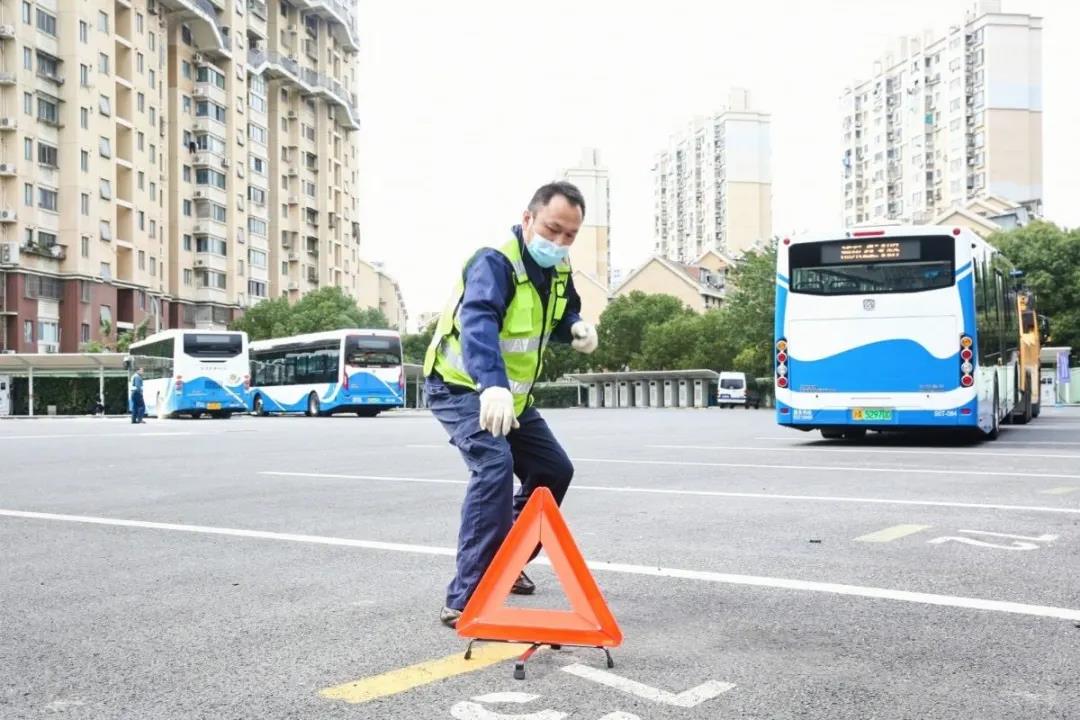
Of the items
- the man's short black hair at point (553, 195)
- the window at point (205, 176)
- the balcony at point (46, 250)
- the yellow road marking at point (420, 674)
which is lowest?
the yellow road marking at point (420, 674)

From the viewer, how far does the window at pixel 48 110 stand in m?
60.0

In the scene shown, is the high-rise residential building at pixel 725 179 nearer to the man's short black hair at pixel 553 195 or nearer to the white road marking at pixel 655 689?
the man's short black hair at pixel 553 195

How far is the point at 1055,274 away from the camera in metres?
59.8

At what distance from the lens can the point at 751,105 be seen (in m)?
140

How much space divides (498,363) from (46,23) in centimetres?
6483

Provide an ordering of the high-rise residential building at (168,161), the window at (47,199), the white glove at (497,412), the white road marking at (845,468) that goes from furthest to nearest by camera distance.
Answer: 1. the window at (47,199)
2. the high-rise residential building at (168,161)
3. the white road marking at (845,468)
4. the white glove at (497,412)

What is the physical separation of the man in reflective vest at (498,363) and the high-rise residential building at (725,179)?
126 m

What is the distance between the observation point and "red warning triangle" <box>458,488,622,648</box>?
3773 mm

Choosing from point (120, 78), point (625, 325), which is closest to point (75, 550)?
point (120, 78)

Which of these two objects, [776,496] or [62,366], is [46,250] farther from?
[776,496]

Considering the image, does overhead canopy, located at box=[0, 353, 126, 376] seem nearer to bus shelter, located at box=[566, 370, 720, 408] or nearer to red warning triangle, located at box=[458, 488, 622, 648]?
bus shelter, located at box=[566, 370, 720, 408]

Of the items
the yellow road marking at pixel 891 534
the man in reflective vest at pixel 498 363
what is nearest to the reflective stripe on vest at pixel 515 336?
the man in reflective vest at pixel 498 363

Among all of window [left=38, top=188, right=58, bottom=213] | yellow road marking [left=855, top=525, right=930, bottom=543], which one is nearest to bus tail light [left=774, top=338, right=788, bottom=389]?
yellow road marking [left=855, top=525, right=930, bottom=543]

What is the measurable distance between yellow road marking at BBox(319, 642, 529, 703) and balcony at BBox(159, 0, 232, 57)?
74.2m
